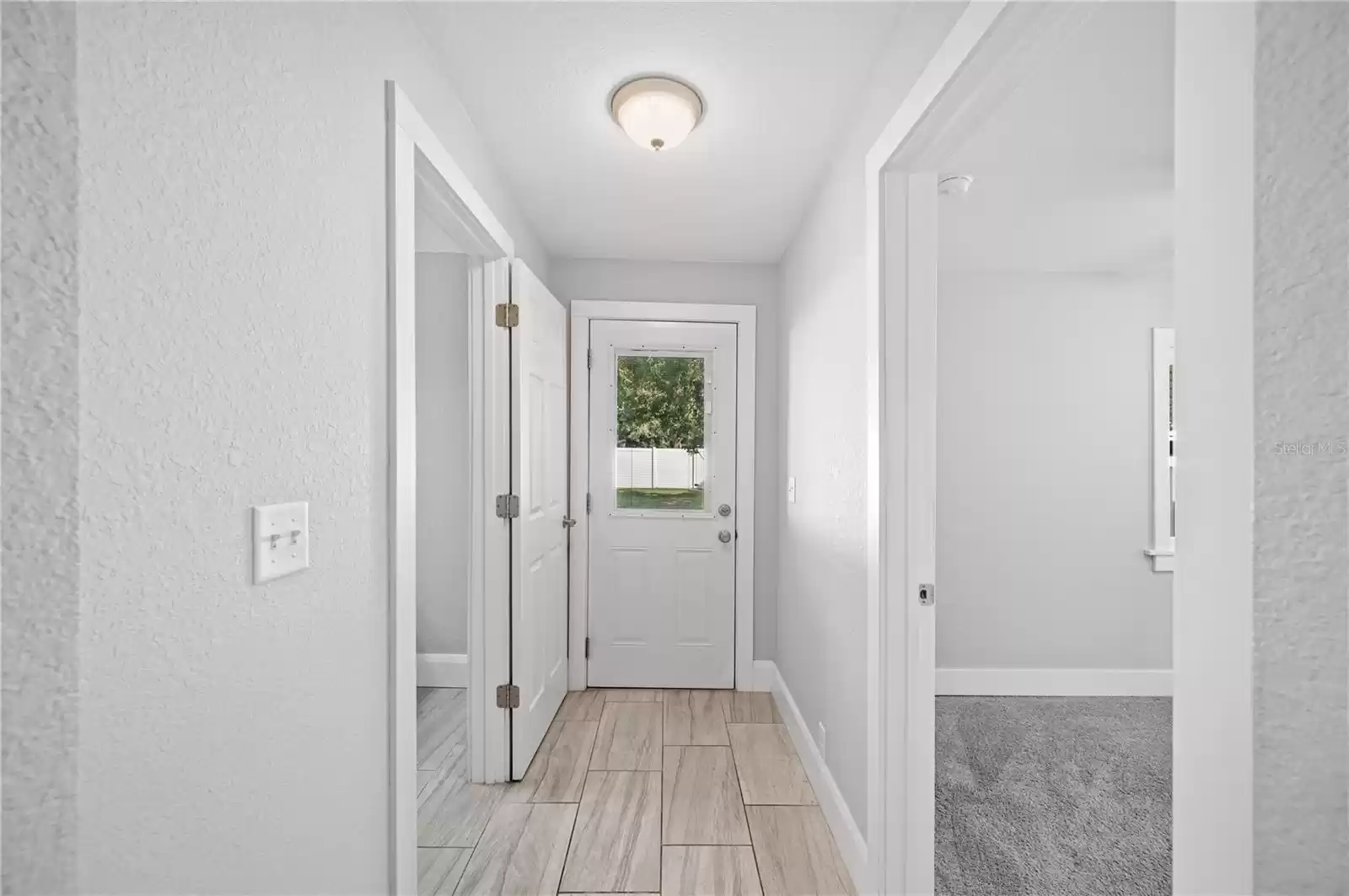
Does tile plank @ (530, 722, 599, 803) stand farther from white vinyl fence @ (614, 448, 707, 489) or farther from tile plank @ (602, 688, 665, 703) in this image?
white vinyl fence @ (614, 448, 707, 489)

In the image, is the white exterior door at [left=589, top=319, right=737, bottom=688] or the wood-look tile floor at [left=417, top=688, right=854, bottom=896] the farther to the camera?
the white exterior door at [left=589, top=319, right=737, bottom=688]

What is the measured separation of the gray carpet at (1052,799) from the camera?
1889mm

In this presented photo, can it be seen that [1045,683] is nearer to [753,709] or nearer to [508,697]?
[753,709]

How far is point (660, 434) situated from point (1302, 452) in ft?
9.55

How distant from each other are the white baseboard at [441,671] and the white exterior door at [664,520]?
2.49ft

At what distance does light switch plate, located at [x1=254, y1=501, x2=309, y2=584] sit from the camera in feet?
3.08

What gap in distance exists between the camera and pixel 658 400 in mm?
3400

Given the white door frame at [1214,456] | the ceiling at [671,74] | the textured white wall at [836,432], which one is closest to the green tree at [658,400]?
the textured white wall at [836,432]

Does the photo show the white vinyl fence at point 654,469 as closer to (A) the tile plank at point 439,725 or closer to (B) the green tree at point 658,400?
(B) the green tree at point 658,400

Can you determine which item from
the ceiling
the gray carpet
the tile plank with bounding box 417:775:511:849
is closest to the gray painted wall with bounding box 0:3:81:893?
the ceiling

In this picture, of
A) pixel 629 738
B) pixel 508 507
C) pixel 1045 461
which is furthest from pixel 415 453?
pixel 1045 461

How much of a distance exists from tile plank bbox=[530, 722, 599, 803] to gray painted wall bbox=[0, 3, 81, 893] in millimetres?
1844
